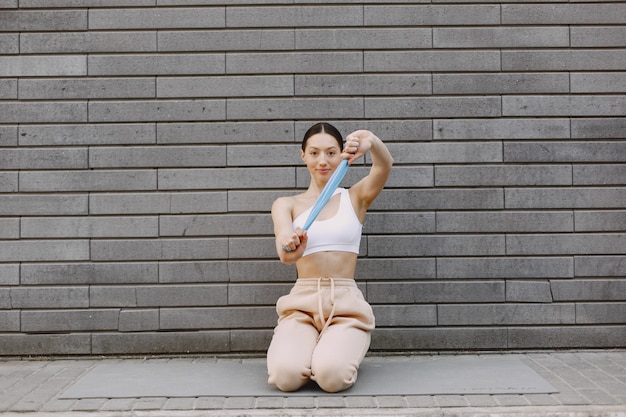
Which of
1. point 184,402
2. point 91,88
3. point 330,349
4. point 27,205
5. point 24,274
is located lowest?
point 184,402

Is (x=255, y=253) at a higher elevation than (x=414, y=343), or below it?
higher

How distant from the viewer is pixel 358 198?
452cm

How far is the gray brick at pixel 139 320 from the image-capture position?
5168 millimetres

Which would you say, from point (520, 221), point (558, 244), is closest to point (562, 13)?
point (520, 221)

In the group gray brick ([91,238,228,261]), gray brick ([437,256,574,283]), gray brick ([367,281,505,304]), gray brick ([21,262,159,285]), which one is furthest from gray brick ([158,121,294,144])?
gray brick ([437,256,574,283])

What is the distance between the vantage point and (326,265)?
4.40 metres

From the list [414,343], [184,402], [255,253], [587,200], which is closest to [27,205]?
[255,253]

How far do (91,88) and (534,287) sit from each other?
4.01 m

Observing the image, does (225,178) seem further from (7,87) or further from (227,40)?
(7,87)

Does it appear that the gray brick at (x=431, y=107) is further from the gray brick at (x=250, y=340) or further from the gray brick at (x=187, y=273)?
the gray brick at (x=250, y=340)

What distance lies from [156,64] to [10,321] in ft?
7.97

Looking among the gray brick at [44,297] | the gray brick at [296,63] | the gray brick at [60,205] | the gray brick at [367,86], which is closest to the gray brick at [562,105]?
the gray brick at [367,86]

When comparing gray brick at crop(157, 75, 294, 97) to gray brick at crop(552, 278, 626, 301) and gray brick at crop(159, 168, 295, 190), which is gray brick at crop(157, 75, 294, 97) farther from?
gray brick at crop(552, 278, 626, 301)

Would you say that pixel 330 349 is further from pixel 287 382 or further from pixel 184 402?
pixel 184 402
